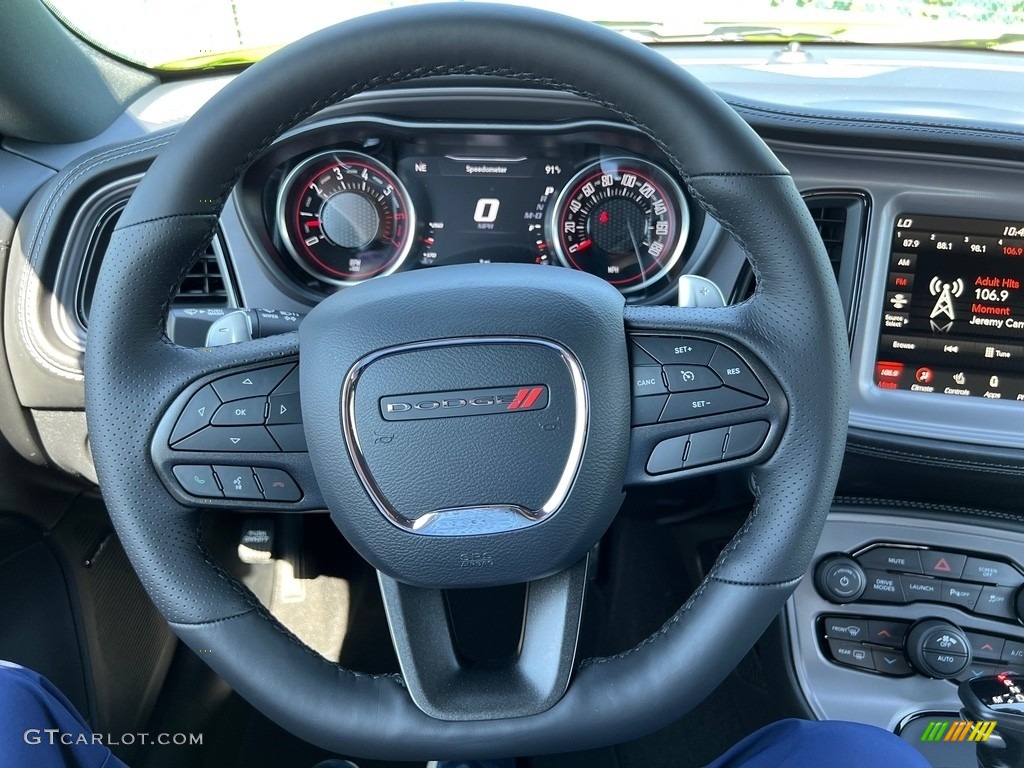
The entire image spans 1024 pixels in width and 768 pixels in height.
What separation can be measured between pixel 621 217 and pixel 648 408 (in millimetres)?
600

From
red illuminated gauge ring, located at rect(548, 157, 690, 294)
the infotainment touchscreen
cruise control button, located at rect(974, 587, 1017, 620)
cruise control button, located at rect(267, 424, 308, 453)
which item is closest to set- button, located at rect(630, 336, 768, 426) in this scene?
cruise control button, located at rect(267, 424, 308, 453)

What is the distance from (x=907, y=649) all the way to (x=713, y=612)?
739mm

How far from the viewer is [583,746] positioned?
0.98 meters

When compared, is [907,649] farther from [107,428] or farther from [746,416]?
[107,428]

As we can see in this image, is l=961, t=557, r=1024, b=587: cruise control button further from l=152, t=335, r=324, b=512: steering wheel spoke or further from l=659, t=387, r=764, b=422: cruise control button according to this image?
l=152, t=335, r=324, b=512: steering wheel spoke

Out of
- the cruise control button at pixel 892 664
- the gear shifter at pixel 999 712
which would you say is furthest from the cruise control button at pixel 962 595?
the gear shifter at pixel 999 712

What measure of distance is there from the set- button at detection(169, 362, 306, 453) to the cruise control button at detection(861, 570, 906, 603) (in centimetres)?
108

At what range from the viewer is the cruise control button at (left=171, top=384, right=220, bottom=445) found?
3.02 feet

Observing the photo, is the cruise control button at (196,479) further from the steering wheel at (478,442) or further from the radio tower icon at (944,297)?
the radio tower icon at (944,297)

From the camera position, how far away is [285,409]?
3.09 feet

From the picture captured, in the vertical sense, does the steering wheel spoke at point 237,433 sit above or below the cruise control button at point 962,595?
above

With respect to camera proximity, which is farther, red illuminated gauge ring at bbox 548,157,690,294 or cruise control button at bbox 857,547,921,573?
cruise control button at bbox 857,547,921,573

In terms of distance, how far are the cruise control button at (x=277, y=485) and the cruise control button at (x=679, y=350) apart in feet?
1.32

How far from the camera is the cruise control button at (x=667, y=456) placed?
3.14 feet
